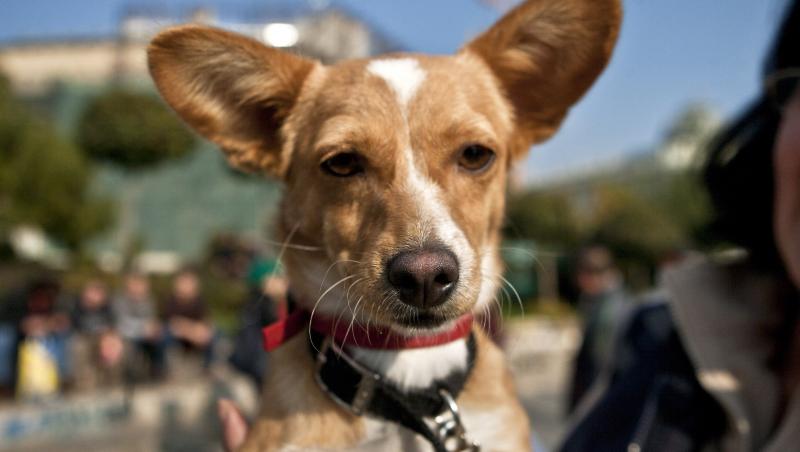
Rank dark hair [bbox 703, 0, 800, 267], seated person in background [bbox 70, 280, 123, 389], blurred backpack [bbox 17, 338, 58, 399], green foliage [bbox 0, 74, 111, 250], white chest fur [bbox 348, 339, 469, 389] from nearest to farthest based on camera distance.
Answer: white chest fur [bbox 348, 339, 469, 389] < dark hair [bbox 703, 0, 800, 267] < blurred backpack [bbox 17, 338, 58, 399] < seated person in background [bbox 70, 280, 123, 389] < green foliage [bbox 0, 74, 111, 250]

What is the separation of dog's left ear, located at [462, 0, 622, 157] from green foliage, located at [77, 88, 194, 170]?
55.9 feet

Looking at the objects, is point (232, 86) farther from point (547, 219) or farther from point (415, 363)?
point (547, 219)

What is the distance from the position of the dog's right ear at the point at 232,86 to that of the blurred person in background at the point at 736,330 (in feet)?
4.69

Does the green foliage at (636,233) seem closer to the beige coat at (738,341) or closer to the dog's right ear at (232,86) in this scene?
the beige coat at (738,341)

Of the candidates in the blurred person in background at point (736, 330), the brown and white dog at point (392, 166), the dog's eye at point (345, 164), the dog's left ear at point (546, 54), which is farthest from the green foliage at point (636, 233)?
the dog's eye at point (345, 164)

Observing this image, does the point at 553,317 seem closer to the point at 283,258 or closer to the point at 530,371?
the point at 530,371

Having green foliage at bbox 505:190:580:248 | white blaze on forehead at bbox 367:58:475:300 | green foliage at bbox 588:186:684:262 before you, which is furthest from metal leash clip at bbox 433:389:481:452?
green foliage at bbox 588:186:684:262

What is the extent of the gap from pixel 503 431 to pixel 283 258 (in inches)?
34.5

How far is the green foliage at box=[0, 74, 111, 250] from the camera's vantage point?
2022cm

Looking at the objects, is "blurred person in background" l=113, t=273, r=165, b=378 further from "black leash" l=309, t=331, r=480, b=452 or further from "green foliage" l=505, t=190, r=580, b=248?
Result: "green foliage" l=505, t=190, r=580, b=248

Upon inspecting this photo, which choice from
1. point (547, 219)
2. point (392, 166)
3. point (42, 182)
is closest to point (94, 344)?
point (392, 166)

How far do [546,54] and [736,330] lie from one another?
1.13 metres

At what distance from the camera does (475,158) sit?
2.20 metres

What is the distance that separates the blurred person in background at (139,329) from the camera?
9727 millimetres
